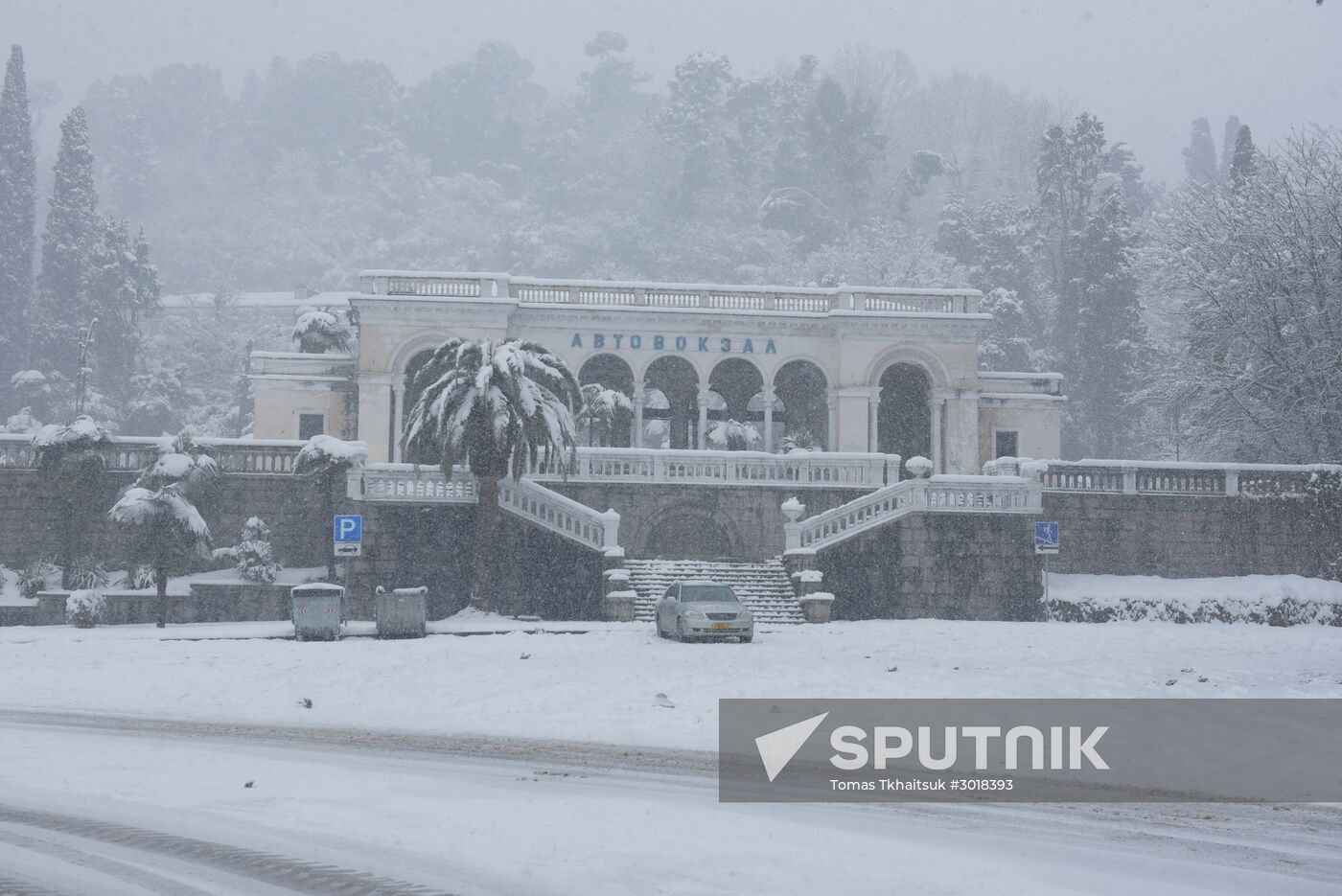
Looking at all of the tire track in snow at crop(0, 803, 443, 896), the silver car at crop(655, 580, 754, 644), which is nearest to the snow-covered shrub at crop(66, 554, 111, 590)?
the silver car at crop(655, 580, 754, 644)

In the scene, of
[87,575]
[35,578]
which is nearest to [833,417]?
[87,575]

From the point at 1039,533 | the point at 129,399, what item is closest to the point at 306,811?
the point at 1039,533

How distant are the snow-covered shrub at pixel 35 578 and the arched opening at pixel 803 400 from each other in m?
22.0

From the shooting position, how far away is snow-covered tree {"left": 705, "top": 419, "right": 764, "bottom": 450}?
44312 millimetres

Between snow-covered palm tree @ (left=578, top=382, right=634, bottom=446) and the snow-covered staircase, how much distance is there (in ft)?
27.0

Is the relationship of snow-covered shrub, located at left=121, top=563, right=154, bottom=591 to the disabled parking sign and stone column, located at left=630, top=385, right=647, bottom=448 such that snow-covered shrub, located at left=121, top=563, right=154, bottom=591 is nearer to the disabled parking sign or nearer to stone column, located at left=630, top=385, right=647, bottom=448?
the disabled parking sign

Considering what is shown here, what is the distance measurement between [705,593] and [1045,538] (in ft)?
35.8

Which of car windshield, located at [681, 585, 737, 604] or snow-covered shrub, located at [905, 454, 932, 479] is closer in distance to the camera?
car windshield, located at [681, 585, 737, 604]

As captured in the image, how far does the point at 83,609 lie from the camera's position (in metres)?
30.4

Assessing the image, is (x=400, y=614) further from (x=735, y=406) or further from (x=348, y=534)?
(x=735, y=406)

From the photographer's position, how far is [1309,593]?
3412 cm

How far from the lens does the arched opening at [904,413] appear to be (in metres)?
46.0

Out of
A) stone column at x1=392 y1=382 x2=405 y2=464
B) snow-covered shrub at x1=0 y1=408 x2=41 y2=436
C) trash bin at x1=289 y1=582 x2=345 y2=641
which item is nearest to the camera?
trash bin at x1=289 y1=582 x2=345 y2=641

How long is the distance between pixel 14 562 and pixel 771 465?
18637 millimetres
